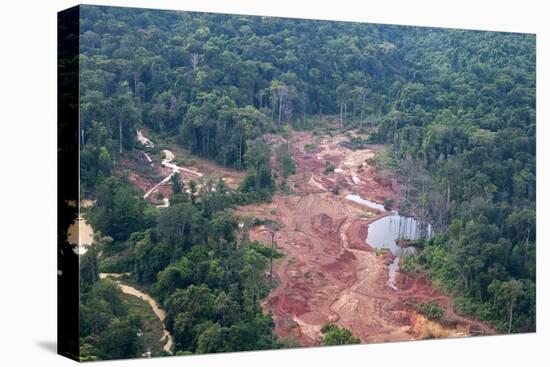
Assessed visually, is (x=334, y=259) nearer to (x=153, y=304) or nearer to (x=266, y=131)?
(x=266, y=131)

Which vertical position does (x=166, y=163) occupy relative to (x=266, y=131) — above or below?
below

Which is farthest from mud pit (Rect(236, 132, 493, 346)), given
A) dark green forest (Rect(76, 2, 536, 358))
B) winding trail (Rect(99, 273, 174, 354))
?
winding trail (Rect(99, 273, 174, 354))

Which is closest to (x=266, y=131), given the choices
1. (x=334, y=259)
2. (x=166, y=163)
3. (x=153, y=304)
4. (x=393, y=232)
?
(x=166, y=163)

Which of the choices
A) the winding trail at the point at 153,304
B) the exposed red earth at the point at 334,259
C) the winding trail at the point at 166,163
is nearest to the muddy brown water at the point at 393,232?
the exposed red earth at the point at 334,259

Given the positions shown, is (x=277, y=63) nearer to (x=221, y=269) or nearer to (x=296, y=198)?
(x=296, y=198)

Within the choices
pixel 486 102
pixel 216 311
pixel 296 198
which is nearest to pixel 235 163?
pixel 296 198

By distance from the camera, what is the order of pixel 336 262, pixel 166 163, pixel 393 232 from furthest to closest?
pixel 393 232, pixel 336 262, pixel 166 163

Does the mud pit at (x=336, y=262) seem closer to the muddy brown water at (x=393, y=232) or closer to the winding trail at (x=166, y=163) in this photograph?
the muddy brown water at (x=393, y=232)
